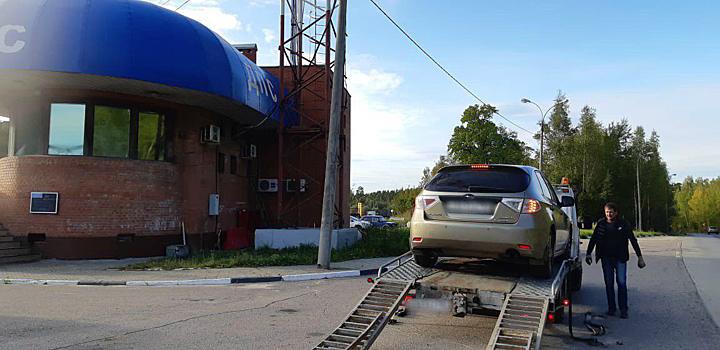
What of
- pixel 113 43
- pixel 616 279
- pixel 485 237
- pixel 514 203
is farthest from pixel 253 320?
pixel 113 43

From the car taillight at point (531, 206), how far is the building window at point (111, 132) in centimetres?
1301

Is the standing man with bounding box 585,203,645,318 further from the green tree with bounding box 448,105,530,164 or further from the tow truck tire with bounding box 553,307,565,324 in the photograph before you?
the green tree with bounding box 448,105,530,164

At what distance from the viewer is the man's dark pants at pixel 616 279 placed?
7.28 meters

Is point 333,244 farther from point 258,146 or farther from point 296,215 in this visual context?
point 258,146

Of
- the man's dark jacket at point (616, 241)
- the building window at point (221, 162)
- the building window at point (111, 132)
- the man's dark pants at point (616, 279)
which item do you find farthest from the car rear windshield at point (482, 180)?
the building window at point (221, 162)

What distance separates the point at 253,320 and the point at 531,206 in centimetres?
412

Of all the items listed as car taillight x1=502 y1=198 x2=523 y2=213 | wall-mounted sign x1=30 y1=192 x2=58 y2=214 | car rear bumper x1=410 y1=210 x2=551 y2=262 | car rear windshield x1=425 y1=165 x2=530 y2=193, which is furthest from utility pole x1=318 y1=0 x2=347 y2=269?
wall-mounted sign x1=30 y1=192 x2=58 y2=214

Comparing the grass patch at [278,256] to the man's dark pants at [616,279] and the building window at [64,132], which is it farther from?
the man's dark pants at [616,279]

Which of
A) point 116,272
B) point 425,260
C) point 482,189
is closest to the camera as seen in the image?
point 482,189

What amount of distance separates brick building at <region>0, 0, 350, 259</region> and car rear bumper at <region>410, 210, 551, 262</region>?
→ 9.98m

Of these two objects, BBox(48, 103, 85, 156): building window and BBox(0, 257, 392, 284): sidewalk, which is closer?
BBox(0, 257, 392, 284): sidewalk

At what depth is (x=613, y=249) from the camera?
7.56 meters

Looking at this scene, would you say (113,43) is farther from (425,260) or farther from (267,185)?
(425,260)

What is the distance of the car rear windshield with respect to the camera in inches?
235
